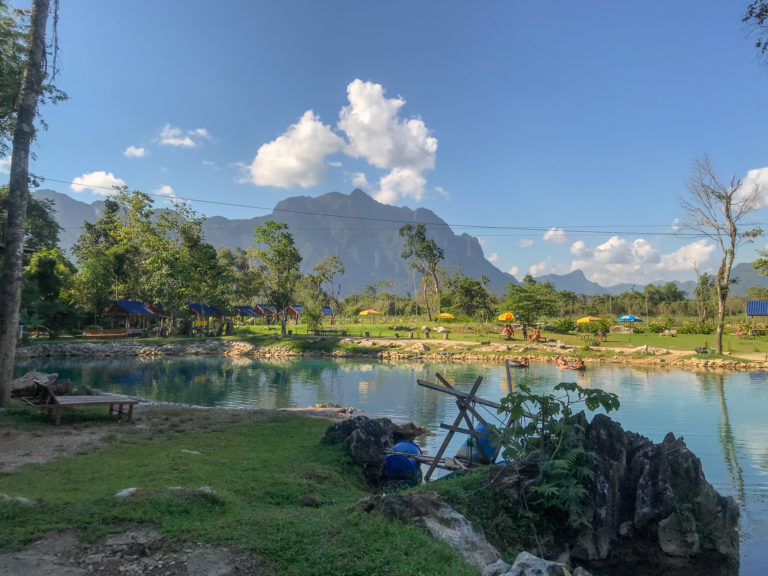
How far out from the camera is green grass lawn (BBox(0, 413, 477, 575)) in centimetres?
419

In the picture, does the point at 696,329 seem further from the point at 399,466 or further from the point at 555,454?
the point at 555,454

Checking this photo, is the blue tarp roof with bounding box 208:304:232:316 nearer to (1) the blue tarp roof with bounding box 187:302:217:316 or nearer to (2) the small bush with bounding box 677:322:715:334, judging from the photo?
(1) the blue tarp roof with bounding box 187:302:217:316

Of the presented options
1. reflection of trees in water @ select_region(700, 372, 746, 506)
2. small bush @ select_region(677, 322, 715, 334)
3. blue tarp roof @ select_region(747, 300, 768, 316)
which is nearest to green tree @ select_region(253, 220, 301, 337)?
reflection of trees in water @ select_region(700, 372, 746, 506)

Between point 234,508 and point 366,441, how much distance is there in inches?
157

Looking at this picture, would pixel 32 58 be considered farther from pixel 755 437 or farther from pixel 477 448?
pixel 755 437

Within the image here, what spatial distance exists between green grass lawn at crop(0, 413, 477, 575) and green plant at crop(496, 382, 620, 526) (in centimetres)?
223

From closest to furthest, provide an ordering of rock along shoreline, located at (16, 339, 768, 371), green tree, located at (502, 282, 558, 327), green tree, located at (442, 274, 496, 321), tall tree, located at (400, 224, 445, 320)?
rock along shoreline, located at (16, 339, 768, 371), green tree, located at (502, 282, 558, 327), green tree, located at (442, 274, 496, 321), tall tree, located at (400, 224, 445, 320)

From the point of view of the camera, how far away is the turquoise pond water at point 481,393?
11.2m

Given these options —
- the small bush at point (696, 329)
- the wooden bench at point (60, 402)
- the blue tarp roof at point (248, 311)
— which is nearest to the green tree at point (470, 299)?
the small bush at point (696, 329)

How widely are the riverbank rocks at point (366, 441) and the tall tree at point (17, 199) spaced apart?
26.3 ft

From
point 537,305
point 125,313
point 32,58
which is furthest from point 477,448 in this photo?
point 125,313

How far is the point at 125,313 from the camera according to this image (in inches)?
1672

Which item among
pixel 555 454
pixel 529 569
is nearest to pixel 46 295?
pixel 555 454

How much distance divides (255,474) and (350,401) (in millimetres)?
12168
